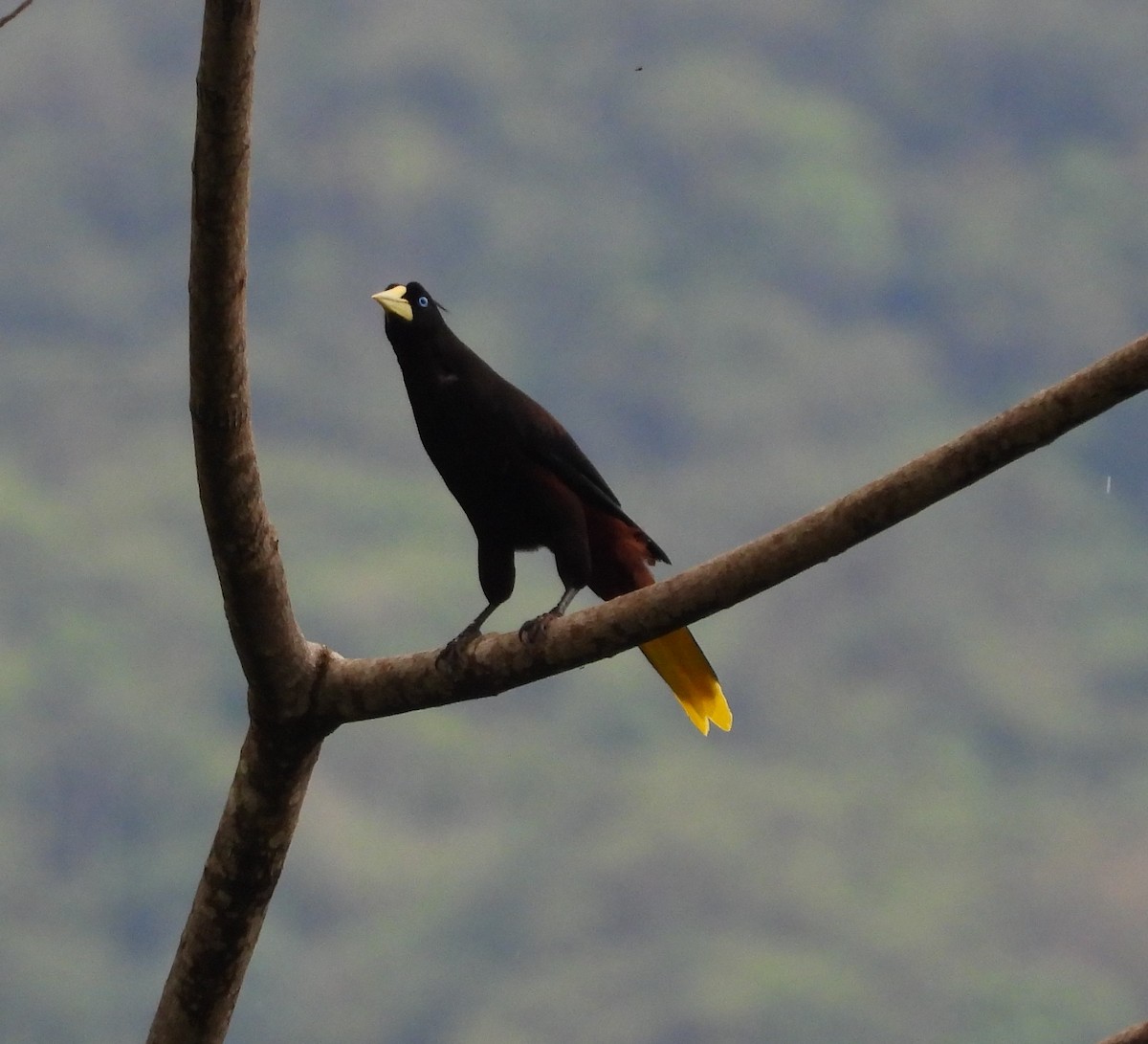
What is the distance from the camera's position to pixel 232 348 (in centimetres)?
386

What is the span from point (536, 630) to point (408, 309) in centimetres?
167

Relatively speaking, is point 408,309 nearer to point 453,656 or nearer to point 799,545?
point 453,656

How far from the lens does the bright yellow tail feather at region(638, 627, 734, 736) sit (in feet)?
18.5

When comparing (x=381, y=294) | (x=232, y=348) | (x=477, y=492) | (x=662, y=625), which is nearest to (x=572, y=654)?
(x=662, y=625)

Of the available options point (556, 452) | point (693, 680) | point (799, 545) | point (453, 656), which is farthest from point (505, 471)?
point (799, 545)

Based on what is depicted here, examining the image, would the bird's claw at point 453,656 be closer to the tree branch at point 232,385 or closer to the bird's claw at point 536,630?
the bird's claw at point 536,630

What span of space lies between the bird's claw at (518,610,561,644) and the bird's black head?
1.50 m

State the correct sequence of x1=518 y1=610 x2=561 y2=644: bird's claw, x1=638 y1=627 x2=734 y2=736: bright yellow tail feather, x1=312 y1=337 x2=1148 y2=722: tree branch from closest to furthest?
1. x1=312 y1=337 x2=1148 y2=722: tree branch
2. x1=518 y1=610 x2=561 y2=644: bird's claw
3. x1=638 y1=627 x2=734 y2=736: bright yellow tail feather

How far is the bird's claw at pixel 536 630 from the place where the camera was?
4121 millimetres

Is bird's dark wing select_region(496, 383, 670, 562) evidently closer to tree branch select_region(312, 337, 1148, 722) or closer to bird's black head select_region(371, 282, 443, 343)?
bird's black head select_region(371, 282, 443, 343)

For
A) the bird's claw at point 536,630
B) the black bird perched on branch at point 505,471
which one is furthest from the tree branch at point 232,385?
the black bird perched on branch at point 505,471

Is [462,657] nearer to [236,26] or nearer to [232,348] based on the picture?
[232,348]

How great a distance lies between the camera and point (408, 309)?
17.9 ft

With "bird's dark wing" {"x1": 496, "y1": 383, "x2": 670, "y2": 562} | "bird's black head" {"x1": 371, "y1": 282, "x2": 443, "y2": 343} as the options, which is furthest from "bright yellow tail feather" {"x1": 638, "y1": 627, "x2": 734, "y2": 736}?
"bird's black head" {"x1": 371, "y1": 282, "x2": 443, "y2": 343}
